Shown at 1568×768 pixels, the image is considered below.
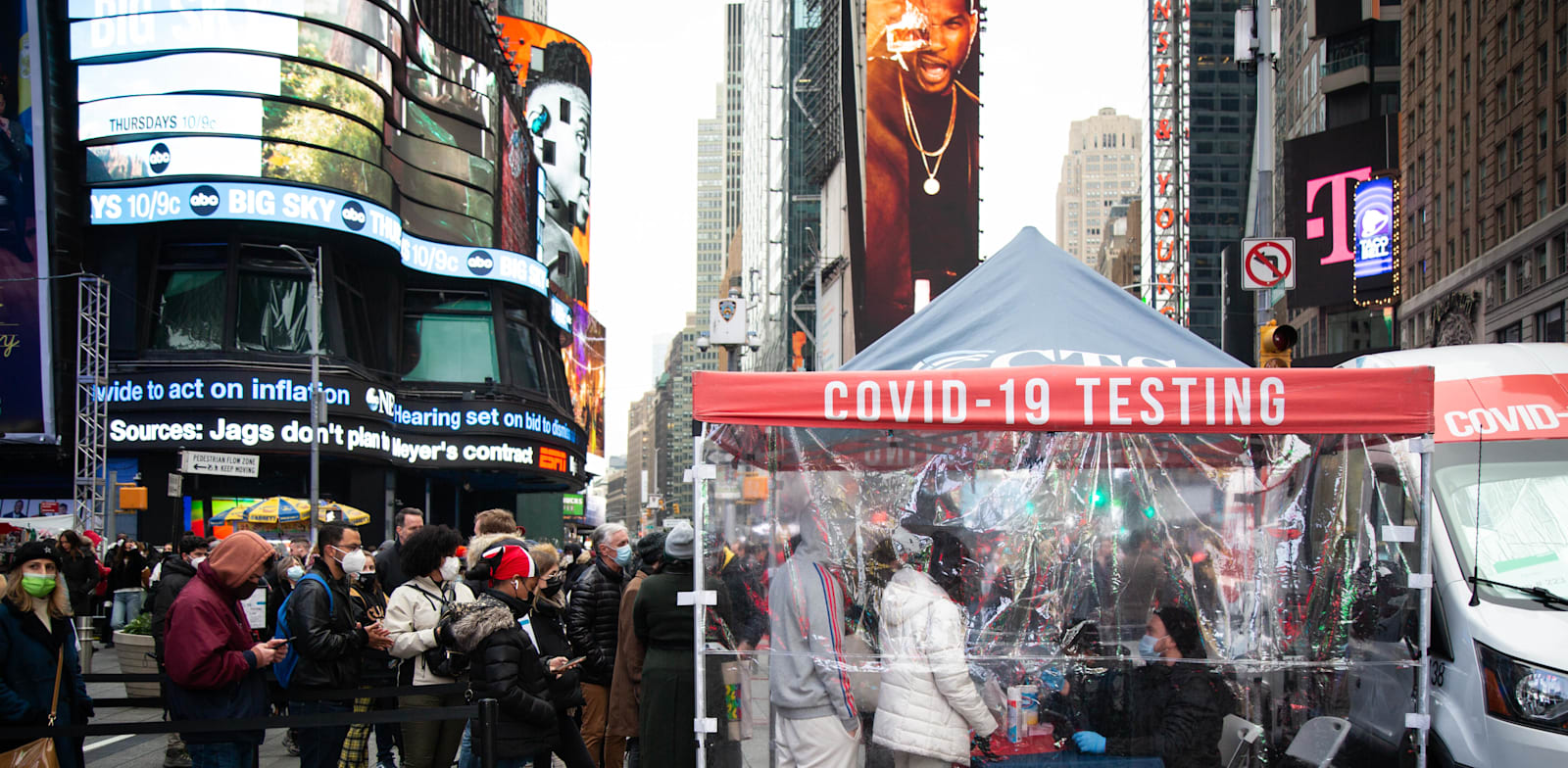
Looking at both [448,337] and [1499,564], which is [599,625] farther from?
[448,337]

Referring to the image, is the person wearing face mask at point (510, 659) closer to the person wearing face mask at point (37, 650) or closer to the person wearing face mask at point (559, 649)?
the person wearing face mask at point (559, 649)

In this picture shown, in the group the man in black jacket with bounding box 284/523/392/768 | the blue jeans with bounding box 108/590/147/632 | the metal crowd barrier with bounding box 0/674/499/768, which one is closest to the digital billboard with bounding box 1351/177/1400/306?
the blue jeans with bounding box 108/590/147/632

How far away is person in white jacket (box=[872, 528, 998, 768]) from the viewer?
20.7 feet

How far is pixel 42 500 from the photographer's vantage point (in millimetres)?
30797

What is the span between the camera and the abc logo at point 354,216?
3197 cm

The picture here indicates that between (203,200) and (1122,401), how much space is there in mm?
29306

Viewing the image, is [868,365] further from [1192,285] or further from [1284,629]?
[1192,285]

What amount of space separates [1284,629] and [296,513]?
80.0ft

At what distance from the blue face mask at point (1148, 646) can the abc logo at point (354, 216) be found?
28.9 meters

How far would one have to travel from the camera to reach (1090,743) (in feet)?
21.8

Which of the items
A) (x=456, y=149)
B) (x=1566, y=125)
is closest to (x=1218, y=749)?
(x=456, y=149)

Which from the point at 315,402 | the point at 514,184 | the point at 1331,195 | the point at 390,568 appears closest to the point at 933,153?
the point at 1331,195

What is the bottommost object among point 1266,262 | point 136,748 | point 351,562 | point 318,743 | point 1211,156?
point 136,748

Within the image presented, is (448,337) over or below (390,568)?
over
